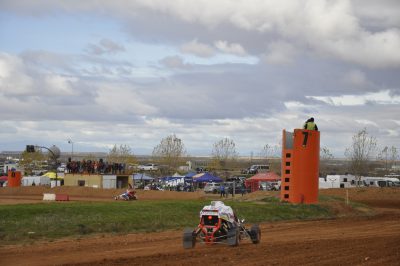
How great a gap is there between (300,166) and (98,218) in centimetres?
1783

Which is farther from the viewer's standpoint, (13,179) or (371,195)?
(13,179)

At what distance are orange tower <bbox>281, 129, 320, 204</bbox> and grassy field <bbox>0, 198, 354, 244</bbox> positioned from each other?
4573mm

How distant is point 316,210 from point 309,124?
6493 mm

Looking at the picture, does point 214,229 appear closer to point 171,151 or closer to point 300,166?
point 300,166

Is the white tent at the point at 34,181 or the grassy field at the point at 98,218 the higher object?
the white tent at the point at 34,181

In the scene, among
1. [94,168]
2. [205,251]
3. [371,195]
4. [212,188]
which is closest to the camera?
[205,251]

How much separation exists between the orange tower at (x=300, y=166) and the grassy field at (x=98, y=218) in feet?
15.0

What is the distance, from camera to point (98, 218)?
29922mm

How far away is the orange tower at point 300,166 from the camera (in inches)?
1677

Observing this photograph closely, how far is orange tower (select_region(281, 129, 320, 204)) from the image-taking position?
1677 inches

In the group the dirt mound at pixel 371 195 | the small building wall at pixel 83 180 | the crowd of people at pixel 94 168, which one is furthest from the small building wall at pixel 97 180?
the dirt mound at pixel 371 195

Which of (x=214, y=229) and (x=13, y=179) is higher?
(x=13, y=179)

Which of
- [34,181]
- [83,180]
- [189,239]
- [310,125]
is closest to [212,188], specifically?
[83,180]

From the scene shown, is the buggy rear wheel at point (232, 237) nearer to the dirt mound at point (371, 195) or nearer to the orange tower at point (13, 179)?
the dirt mound at point (371, 195)
